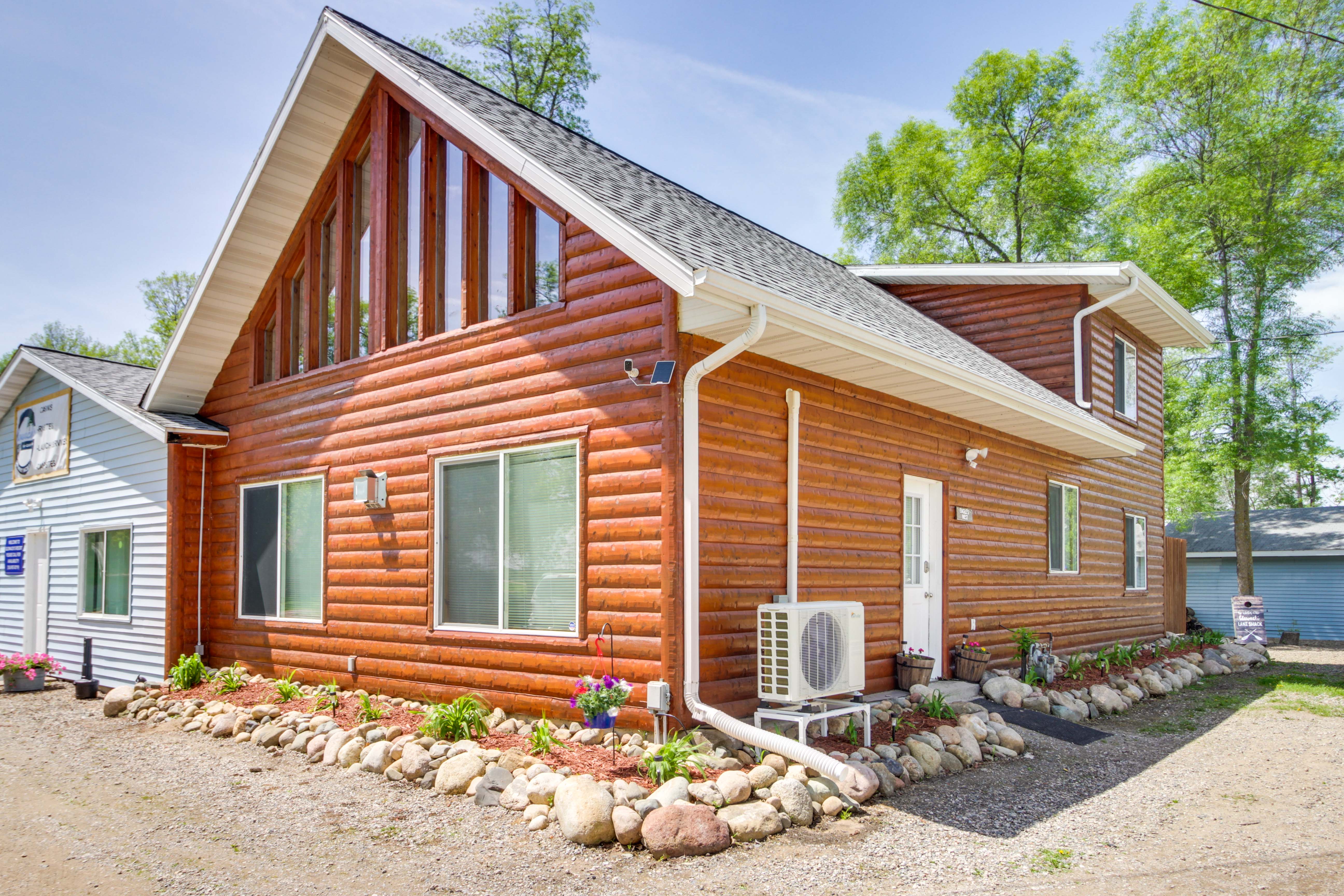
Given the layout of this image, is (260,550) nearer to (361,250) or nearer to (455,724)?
(361,250)

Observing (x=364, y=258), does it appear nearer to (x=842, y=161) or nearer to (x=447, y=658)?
(x=447, y=658)

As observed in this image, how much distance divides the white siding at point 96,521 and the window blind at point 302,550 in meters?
1.84

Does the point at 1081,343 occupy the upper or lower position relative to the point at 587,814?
upper

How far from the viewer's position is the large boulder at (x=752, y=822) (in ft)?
15.3

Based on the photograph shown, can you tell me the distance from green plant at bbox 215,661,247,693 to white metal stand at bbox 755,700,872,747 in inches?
227

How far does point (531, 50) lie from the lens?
21.5m

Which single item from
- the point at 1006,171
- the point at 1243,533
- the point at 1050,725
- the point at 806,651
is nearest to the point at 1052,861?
the point at 806,651

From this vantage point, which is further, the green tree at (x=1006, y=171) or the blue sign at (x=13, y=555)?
the green tree at (x=1006, y=171)

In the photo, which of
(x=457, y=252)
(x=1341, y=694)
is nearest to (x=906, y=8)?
(x=457, y=252)

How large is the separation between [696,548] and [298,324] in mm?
6345

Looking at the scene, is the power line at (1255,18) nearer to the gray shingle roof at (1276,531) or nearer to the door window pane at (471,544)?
the door window pane at (471,544)

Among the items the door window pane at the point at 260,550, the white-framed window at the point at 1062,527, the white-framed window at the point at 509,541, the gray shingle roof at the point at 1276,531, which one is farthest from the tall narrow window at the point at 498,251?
the gray shingle roof at the point at 1276,531

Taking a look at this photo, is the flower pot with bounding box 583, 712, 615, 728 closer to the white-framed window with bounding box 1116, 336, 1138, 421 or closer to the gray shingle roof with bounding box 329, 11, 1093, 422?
the gray shingle roof with bounding box 329, 11, 1093, 422


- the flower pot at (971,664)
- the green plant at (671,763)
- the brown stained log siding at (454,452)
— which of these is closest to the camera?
the green plant at (671,763)
